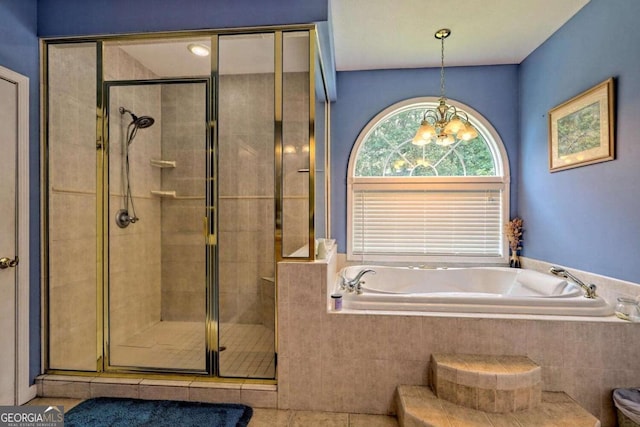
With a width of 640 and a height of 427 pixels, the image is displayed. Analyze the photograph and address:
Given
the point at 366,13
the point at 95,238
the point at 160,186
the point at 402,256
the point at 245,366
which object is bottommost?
the point at 245,366

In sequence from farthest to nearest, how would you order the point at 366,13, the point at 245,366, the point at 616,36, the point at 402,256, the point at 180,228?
1. the point at 402,256
2. the point at 180,228
3. the point at 366,13
4. the point at 245,366
5. the point at 616,36

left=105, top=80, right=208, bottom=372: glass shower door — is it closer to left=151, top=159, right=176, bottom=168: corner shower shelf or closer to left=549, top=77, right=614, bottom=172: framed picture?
left=151, top=159, right=176, bottom=168: corner shower shelf

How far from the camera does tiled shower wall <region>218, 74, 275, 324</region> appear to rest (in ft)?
7.70

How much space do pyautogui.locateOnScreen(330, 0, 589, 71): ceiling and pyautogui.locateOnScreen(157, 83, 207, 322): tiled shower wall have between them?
1368 millimetres

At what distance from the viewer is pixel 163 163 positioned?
2707 mm

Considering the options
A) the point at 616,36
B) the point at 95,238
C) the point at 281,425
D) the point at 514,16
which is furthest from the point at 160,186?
the point at 616,36

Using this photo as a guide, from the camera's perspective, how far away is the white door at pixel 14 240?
1874 millimetres

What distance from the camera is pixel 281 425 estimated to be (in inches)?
69.7

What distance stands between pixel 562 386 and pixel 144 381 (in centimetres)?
252

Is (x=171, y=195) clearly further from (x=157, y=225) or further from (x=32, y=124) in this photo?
(x=32, y=124)

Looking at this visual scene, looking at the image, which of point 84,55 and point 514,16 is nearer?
point 84,55

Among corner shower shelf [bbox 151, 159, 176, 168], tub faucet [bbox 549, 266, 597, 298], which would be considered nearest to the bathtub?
tub faucet [bbox 549, 266, 597, 298]

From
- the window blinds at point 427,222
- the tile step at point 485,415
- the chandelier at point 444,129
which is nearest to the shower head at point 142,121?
the window blinds at point 427,222

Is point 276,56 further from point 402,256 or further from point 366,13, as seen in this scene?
point 402,256
